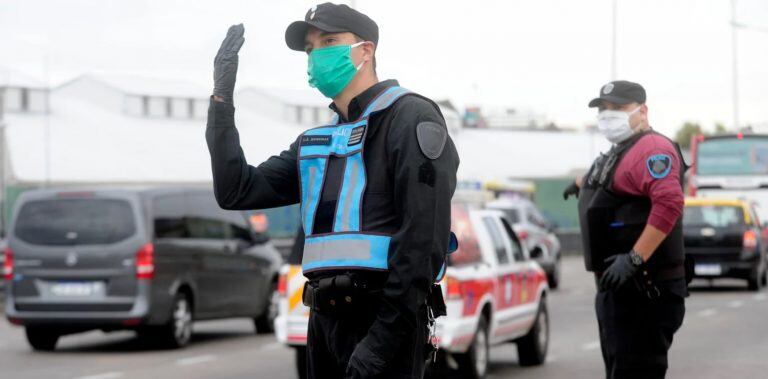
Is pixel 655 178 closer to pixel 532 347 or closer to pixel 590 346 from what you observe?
pixel 532 347

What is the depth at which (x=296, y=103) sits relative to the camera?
69.2 metres

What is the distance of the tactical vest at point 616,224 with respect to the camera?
A: 21.2 feet

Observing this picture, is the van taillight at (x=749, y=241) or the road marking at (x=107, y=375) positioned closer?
the road marking at (x=107, y=375)

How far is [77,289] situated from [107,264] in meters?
0.41

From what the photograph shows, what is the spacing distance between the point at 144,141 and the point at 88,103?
8.53m

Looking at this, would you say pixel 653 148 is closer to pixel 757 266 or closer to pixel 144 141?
pixel 757 266

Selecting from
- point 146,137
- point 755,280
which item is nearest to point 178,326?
point 755,280

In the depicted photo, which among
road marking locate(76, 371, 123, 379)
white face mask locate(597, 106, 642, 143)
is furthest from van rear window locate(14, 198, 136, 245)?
white face mask locate(597, 106, 642, 143)

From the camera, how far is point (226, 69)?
4355mm

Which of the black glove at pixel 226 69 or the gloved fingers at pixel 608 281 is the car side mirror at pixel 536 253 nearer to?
the gloved fingers at pixel 608 281

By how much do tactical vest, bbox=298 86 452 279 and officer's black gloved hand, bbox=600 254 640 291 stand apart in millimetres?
2089

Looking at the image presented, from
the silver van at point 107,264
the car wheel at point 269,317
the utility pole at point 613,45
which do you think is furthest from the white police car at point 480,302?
the utility pole at point 613,45

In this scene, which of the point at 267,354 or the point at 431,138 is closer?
the point at 431,138

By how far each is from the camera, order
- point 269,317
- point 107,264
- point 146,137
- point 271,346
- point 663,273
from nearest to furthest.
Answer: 1. point 663,273
2. point 107,264
3. point 271,346
4. point 269,317
5. point 146,137
